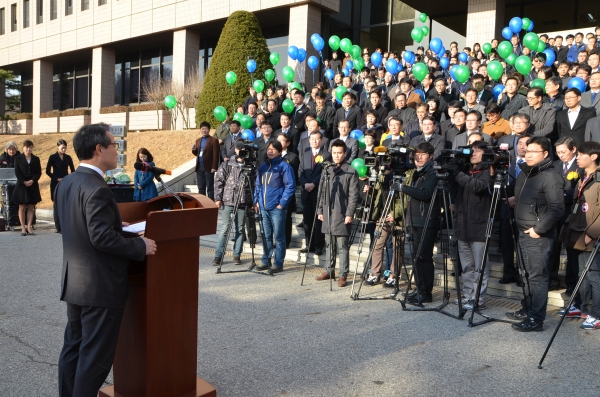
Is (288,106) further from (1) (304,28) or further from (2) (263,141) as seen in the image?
(1) (304,28)

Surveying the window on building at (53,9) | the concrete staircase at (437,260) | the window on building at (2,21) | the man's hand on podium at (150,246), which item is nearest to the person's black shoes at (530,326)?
the concrete staircase at (437,260)

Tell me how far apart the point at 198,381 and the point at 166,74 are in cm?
2608

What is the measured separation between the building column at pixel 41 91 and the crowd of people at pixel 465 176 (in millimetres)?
26948

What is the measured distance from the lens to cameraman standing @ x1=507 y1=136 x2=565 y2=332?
18.1ft

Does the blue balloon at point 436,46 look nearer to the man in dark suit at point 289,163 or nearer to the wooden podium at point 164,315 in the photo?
the man in dark suit at point 289,163

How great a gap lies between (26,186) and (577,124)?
34.3 ft

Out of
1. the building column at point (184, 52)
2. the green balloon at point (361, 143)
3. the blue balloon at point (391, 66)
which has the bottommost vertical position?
the green balloon at point (361, 143)

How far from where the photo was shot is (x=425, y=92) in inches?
440

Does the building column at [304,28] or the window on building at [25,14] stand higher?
the window on building at [25,14]

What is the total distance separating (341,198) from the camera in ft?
25.3

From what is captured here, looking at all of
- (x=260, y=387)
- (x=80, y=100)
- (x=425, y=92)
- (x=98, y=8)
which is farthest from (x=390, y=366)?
(x=80, y=100)

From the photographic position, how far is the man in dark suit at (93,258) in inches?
121

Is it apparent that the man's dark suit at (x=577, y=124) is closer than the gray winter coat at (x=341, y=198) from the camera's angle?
Yes

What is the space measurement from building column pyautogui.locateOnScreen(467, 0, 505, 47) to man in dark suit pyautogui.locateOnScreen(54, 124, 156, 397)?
1788 cm
